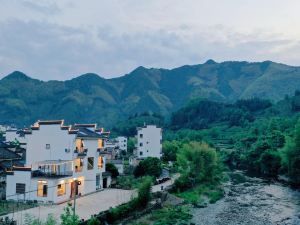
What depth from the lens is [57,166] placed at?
3544 cm

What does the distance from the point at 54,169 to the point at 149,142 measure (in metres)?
39.0

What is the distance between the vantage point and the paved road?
91.5ft

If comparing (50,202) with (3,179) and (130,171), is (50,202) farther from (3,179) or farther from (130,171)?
(130,171)

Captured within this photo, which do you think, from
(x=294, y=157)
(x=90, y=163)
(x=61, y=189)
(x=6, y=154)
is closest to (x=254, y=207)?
(x=294, y=157)

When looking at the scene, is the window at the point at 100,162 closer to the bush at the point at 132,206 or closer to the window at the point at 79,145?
the window at the point at 79,145

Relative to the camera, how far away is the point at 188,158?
5122 cm

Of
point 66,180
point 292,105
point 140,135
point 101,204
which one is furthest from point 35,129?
point 292,105

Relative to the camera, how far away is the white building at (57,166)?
33.2 metres

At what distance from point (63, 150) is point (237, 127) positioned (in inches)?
4368

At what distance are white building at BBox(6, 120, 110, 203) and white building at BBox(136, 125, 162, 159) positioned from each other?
3143 centimetres

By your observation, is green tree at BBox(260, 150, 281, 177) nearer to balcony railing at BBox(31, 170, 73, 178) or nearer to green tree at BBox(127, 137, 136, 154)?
balcony railing at BBox(31, 170, 73, 178)

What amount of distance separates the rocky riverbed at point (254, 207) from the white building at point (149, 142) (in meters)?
20.8

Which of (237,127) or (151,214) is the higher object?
(237,127)

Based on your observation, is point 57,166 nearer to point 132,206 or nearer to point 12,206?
point 12,206
